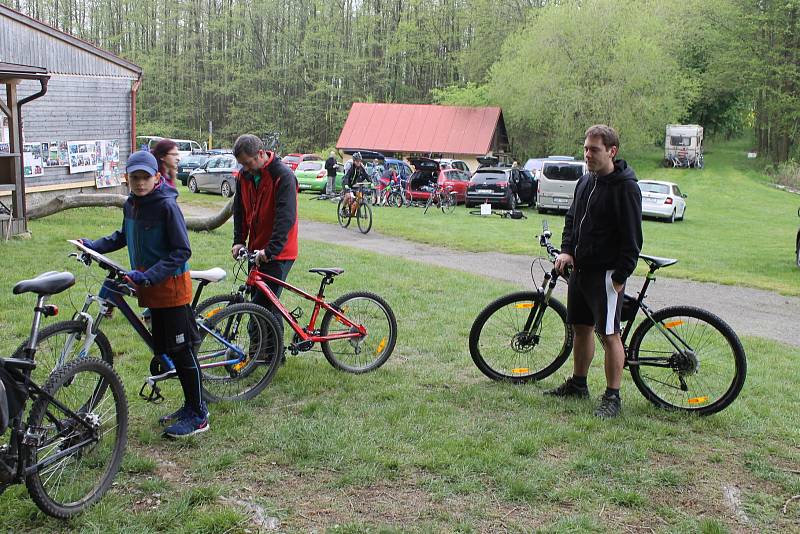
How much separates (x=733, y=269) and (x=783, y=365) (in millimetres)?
8147

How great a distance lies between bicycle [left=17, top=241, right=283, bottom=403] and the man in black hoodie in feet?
6.78

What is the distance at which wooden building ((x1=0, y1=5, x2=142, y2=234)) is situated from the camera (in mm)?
17062

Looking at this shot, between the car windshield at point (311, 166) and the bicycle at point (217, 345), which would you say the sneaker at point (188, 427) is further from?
the car windshield at point (311, 166)

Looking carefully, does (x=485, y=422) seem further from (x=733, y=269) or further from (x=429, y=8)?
(x=429, y=8)

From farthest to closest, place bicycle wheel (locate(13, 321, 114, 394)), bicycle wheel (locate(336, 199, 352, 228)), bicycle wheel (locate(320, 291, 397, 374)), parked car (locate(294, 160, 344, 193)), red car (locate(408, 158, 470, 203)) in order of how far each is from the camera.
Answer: parked car (locate(294, 160, 344, 193)), red car (locate(408, 158, 470, 203)), bicycle wheel (locate(336, 199, 352, 228)), bicycle wheel (locate(320, 291, 397, 374)), bicycle wheel (locate(13, 321, 114, 394))

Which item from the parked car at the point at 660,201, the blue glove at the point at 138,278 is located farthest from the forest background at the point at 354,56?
the blue glove at the point at 138,278

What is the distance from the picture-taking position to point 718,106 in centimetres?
6272

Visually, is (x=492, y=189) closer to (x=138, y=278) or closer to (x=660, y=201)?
(x=660, y=201)

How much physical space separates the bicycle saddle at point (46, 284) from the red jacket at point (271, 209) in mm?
1912

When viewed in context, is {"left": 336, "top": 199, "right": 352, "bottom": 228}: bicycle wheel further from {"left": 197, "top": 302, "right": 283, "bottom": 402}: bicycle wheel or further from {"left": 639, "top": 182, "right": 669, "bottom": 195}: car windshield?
{"left": 197, "top": 302, "right": 283, "bottom": 402}: bicycle wheel

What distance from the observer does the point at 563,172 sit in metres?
25.6

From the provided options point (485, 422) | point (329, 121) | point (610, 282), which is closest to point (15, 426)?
point (485, 422)

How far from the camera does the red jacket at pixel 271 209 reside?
5516 mm

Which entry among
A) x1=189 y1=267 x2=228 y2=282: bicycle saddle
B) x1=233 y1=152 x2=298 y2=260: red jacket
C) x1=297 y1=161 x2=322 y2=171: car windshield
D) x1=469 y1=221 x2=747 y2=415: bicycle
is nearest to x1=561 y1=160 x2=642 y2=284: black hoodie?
x1=469 y1=221 x2=747 y2=415: bicycle
